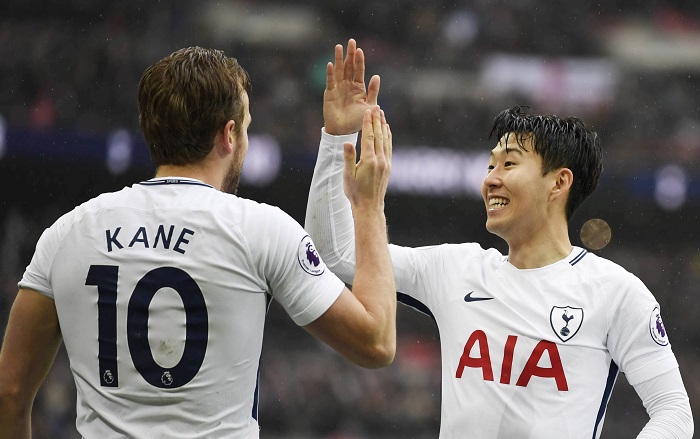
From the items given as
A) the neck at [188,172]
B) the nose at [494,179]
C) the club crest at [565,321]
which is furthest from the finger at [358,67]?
the club crest at [565,321]

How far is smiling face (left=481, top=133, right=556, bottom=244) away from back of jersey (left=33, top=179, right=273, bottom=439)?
51.2 inches

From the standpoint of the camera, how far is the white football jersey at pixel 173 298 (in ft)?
7.21

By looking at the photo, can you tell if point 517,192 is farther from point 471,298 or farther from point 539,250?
point 471,298

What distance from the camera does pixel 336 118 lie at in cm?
304

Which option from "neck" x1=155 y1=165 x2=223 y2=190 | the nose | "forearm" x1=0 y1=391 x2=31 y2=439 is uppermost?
the nose

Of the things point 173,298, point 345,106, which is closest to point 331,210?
point 345,106

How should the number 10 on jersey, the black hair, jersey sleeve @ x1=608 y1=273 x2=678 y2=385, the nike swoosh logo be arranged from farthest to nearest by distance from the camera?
the black hair < the nike swoosh logo < jersey sleeve @ x1=608 y1=273 x2=678 y2=385 < the number 10 on jersey

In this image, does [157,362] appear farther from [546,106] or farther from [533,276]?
[546,106]

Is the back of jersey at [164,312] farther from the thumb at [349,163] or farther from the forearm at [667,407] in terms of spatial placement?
the forearm at [667,407]

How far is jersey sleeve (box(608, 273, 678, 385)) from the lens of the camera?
121 inches

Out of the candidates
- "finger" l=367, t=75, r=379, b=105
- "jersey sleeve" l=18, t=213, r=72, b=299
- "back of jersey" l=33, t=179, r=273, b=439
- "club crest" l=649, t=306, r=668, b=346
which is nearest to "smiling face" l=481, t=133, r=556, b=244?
"club crest" l=649, t=306, r=668, b=346

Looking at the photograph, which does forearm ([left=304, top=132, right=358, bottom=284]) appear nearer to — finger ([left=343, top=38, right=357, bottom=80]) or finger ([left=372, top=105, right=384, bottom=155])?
finger ([left=343, top=38, right=357, bottom=80])

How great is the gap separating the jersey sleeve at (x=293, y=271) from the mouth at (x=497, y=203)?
1.25 metres

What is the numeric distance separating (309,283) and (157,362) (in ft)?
1.28
